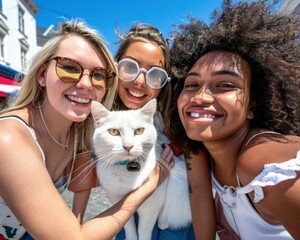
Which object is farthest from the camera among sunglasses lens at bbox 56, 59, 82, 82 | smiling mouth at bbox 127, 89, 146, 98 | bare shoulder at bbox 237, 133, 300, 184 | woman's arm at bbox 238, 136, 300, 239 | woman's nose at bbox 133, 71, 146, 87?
smiling mouth at bbox 127, 89, 146, 98

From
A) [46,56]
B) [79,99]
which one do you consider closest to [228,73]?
[79,99]

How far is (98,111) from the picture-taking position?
5.41 feet

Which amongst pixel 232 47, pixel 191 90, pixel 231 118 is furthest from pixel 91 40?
pixel 231 118

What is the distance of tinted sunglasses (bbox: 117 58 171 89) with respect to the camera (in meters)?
1.90

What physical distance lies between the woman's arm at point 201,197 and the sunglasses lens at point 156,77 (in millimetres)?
611

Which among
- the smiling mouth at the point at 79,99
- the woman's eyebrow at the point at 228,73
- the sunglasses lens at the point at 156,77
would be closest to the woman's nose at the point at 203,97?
the woman's eyebrow at the point at 228,73

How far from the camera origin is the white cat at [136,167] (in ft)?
5.32

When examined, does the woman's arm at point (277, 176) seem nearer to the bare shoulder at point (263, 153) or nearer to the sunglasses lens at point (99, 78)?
the bare shoulder at point (263, 153)

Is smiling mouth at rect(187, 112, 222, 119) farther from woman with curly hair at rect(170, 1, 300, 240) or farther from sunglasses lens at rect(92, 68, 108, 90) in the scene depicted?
sunglasses lens at rect(92, 68, 108, 90)

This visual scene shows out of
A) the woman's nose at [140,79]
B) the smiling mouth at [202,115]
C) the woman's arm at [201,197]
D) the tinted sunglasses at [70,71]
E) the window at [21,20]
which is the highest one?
the window at [21,20]

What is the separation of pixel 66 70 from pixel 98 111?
1.11 feet

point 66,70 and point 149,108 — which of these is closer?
point 66,70

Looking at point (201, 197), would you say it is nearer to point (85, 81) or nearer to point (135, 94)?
point (135, 94)

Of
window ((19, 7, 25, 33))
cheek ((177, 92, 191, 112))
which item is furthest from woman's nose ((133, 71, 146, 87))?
window ((19, 7, 25, 33))
